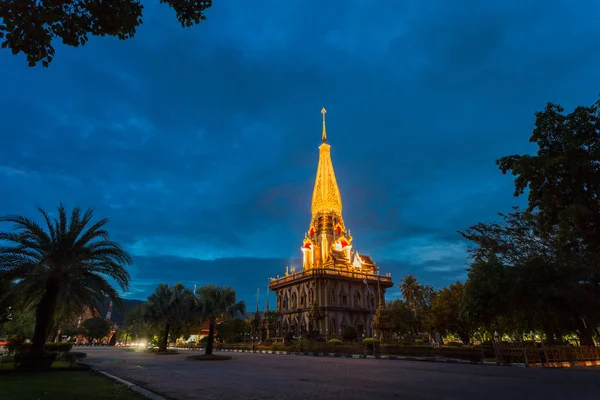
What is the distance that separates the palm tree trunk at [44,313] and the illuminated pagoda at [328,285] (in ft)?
115

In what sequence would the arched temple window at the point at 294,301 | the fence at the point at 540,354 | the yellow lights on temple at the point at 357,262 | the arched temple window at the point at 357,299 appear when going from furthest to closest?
the yellow lights on temple at the point at 357,262 → the arched temple window at the point at 294,301 → the arched temple window at the point at 357,299 → the fence at the point at 540,354

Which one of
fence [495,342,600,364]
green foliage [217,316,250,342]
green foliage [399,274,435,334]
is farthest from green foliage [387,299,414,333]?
green foliage [217,316,250,342]

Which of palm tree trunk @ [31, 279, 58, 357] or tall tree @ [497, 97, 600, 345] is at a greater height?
tall tree @ [497, 97, 600, 345]

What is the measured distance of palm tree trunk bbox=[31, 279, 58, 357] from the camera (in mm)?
17109

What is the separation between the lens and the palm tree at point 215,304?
29453mm

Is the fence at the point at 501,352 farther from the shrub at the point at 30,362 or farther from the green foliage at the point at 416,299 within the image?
the shrub at the point at 30,362

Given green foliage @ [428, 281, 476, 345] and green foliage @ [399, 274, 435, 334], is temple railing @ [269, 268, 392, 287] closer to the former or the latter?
green foliage @ [399, 274, 435, 334]

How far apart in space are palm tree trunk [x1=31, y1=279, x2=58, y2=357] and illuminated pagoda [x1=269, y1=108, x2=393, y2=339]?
1378 inches

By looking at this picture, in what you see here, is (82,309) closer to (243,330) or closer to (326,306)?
(326,306)

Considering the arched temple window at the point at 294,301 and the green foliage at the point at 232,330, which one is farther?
the green foliage at the point at 232,330

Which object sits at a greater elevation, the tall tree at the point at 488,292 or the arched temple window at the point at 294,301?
the arched temple window at the point at 294,301

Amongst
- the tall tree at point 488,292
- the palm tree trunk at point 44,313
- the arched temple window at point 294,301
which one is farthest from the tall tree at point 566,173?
the arched temple window at point 294,301

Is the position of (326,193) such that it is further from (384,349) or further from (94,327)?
(94,327)

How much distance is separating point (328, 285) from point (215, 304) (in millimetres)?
28936
